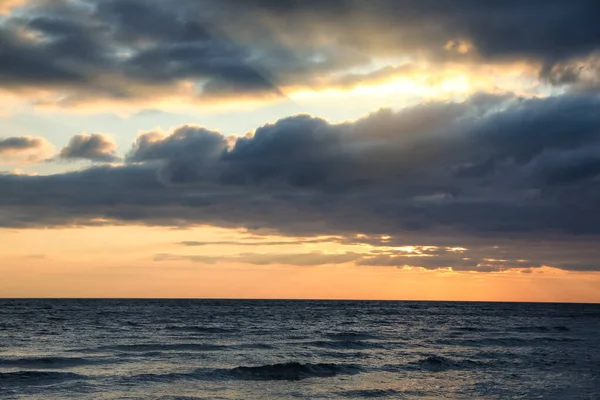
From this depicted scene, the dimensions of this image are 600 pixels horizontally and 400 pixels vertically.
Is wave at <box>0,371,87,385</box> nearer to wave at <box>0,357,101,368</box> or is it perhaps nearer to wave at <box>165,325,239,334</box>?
wave at <box>0,357,101,368</box>

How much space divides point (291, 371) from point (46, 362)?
17863 mm

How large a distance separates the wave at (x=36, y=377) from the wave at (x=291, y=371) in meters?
9.82

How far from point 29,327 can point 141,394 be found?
48.4 meters

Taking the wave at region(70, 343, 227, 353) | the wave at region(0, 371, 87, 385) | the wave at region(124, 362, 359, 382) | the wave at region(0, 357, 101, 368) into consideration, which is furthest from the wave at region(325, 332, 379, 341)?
the wave at region(0, 371, 87, 385)

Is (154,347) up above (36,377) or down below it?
below

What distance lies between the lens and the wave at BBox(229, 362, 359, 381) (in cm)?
3412

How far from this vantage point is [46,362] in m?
39.1

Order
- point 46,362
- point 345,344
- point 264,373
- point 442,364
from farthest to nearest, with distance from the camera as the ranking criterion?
point 345,344
point 442,364
point 46,362
point 264,373

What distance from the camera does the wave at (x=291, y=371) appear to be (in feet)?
112

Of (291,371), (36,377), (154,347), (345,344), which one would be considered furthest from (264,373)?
(345,344)

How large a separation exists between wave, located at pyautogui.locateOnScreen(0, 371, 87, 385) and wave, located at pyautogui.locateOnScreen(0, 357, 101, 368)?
3.28 m

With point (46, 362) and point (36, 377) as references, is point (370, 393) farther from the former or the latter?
point (46, 362)

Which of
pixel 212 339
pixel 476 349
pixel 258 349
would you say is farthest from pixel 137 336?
pixel 476 349

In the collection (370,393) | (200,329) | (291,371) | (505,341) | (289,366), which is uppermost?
(370,393)
